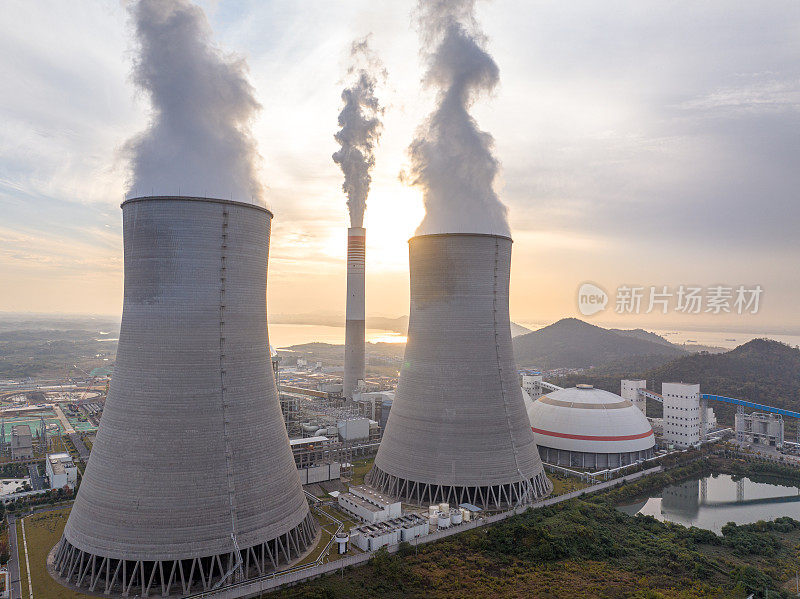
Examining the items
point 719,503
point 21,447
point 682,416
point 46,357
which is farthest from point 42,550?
point 46,357

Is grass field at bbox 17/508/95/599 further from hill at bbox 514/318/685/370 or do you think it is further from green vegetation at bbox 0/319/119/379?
hill at bbox 514/318/685/370

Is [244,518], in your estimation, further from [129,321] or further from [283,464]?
[129,321]

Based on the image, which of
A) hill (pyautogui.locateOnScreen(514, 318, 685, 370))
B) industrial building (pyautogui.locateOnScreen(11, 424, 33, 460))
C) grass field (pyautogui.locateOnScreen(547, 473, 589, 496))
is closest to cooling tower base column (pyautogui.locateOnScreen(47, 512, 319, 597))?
grass field (pyautogui.locateOnScreen(547, 473, 589, 496))

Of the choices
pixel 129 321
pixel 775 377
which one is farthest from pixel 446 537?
pixel 775 377

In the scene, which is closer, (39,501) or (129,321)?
(129,321)

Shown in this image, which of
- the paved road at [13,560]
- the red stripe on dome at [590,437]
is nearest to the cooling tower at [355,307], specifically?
the red stripe on dome at [590,437]
